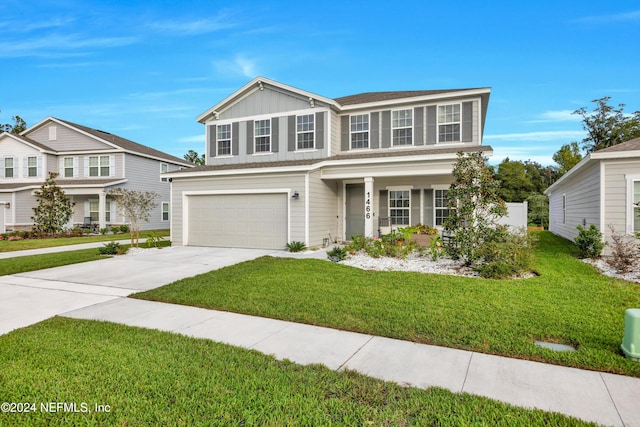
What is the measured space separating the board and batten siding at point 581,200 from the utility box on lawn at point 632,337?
8.14 m

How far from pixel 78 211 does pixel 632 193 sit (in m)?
28.0

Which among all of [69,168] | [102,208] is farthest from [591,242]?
[69,168]

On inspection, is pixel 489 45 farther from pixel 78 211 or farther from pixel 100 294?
pixel 78 211

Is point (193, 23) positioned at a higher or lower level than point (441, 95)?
higher

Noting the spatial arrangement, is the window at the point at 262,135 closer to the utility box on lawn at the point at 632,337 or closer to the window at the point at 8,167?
the utility box on lawn at the point at 632,337

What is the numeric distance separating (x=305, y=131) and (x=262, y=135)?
2.00 metres

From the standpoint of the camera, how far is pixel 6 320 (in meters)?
4.98

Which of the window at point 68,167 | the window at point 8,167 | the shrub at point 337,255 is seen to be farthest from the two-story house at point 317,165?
the window at point 8,167

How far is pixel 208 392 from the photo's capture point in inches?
113

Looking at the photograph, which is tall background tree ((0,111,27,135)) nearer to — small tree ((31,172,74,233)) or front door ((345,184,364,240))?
small tree ((31,172,74,233))

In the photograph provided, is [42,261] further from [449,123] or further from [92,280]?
[449,123]

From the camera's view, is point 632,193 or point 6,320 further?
point 632,193

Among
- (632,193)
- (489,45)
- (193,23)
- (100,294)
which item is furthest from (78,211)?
(632,193)

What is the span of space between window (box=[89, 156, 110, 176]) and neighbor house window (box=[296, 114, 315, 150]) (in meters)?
→ 15.0
